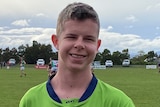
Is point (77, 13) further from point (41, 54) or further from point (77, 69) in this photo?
point (41, 54)

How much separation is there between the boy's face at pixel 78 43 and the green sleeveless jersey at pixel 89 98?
0.60ft

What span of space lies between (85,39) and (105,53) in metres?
102

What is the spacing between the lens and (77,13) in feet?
7.75

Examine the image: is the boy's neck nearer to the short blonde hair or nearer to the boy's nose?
the boy's nose

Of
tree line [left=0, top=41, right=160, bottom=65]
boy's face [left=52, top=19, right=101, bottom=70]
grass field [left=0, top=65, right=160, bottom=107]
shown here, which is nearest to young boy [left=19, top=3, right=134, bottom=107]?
boy's face [left=52, top=19, right=101, bottom=70]

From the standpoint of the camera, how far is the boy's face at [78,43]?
240 cm

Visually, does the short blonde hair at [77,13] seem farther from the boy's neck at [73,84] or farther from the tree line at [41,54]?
the tree line at [41,54]

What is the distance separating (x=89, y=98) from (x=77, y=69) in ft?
0.69

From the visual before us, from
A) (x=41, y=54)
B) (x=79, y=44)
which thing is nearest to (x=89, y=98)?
(x=79, y=44)

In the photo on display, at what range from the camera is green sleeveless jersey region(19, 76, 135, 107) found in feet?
7.86

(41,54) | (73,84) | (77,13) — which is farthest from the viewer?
(41,54)

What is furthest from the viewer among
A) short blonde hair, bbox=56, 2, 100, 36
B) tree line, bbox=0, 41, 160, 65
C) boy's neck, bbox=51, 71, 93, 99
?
tree line, bbox=0, 41, 160, 65

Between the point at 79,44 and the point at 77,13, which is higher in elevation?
the point at 77,13

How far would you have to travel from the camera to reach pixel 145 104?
13.7m
